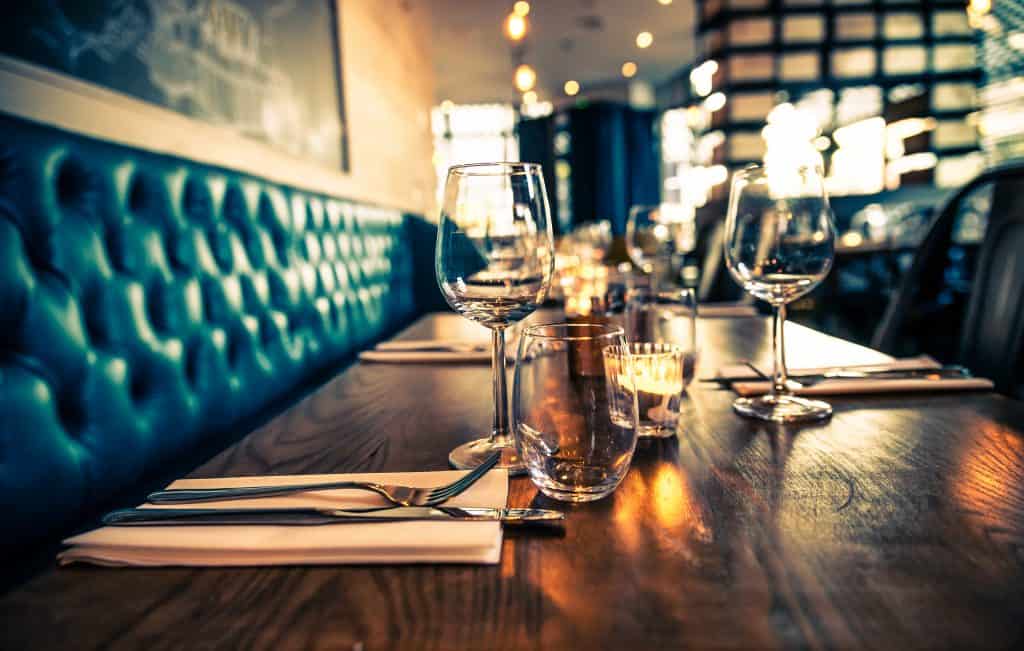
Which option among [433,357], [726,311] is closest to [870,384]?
[433,357]

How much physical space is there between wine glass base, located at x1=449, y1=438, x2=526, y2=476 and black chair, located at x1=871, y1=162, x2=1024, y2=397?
1.00m

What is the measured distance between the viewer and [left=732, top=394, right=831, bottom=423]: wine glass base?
69 centimetres

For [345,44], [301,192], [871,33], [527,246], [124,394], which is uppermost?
[871,33]

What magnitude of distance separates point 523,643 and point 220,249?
144 centimetres

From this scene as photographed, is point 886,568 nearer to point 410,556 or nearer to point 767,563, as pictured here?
point 767,563

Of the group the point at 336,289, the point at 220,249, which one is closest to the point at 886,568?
the point at 220,249

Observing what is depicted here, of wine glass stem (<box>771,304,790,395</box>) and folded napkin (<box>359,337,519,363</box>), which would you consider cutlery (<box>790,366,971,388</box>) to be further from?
folded napkin (<box>359,337,519,363</box>)

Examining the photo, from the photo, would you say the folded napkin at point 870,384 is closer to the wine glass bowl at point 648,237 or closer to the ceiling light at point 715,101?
the wine glass bowl at point 648,237

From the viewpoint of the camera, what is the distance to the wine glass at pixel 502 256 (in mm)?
611

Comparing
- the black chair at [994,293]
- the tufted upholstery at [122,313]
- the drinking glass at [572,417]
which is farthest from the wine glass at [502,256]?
the black chair at [994,293]

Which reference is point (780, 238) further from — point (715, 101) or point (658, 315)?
point (715, 101)

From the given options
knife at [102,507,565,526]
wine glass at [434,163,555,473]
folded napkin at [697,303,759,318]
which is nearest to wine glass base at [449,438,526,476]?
wine glass at [434,163,555,473]

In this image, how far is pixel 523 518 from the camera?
43 cm

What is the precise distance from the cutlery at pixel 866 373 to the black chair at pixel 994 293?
0.40m
